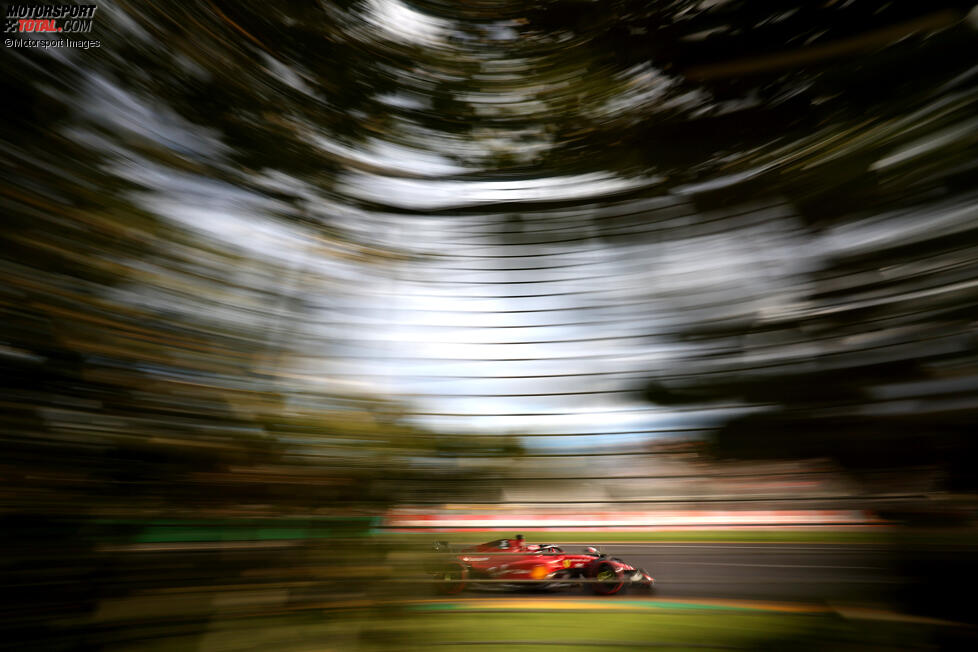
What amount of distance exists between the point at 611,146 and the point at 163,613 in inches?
42.3

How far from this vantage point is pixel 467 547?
792 mm

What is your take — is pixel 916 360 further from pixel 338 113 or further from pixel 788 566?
pixel 338 113

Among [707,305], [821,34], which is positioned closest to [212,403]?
[707,305]

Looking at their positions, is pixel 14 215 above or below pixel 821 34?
below

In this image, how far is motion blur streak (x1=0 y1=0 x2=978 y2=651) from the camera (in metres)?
0.54

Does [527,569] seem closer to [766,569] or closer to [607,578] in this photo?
[607,578]

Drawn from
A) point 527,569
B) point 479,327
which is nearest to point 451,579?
point 527,569

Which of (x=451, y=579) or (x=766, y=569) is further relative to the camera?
(x=451, y=579)

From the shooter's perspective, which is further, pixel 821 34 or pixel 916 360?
pixel 821 34

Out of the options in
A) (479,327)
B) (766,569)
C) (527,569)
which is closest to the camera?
(766,569)

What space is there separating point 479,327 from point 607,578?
0.49 metres

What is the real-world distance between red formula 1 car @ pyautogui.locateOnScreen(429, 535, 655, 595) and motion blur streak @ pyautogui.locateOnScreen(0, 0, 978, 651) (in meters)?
0.05

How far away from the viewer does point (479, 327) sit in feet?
2.99

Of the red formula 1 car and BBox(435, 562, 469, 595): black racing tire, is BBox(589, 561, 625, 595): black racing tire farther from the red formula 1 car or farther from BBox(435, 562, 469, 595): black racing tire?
BBox(435, 562, 469, 595): black racing tire
